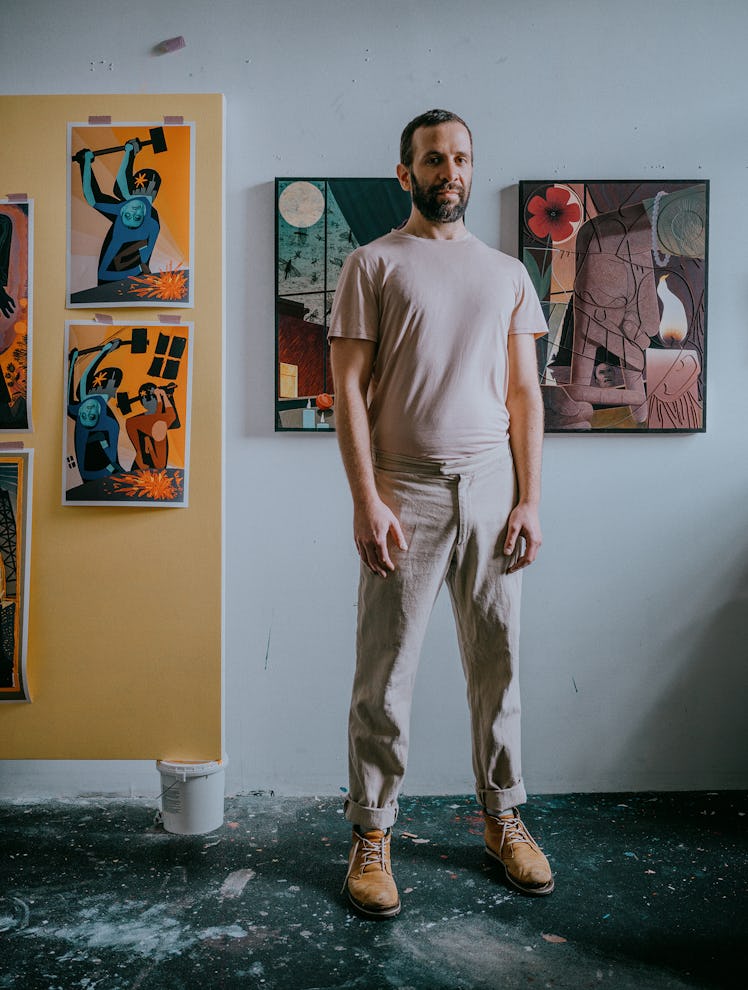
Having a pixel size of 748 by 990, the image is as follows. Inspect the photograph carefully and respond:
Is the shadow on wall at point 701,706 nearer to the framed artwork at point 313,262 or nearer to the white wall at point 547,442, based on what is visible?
the white wall at point 547,442

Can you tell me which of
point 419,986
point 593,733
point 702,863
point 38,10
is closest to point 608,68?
point 38,10

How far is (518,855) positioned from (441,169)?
1.45m

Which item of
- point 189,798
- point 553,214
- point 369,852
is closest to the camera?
point 369,852

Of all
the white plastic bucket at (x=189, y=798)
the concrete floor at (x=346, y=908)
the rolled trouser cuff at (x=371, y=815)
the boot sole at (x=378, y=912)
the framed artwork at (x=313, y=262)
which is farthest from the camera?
the framed artwork at (x=313, y=262)

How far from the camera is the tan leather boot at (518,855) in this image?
1.61 metres

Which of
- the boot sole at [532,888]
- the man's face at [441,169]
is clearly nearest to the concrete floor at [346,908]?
the boot sole at [532,888]

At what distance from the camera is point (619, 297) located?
2068mm

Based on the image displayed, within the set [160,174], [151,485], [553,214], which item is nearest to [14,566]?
[151,485]

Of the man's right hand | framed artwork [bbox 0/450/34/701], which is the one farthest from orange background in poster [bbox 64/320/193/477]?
the man's right hand

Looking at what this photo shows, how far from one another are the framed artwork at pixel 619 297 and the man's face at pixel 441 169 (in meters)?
0.51

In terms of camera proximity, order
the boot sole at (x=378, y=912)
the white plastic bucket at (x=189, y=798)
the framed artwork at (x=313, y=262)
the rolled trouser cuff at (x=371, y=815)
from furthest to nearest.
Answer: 1. the framed artwork at (x=313, y=262)
2. the white plastic bucket at (x=189, y=798)
3. the rolled trouser cuff at (x=371, y=815)
4. the boot sole at (x=378, y=912)

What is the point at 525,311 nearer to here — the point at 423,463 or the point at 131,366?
the point at 423,463

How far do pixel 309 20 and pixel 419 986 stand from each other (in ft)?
7.36

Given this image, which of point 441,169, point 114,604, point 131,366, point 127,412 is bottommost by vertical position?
point 114,604
